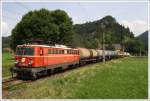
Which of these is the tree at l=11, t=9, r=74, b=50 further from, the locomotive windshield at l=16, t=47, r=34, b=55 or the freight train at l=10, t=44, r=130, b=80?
the locomotive windshield at l=16, t=47, r=34, b=55

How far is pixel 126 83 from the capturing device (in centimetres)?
1878

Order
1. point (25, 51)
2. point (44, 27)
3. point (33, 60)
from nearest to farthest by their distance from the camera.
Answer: point (33, 60), point (25, 51), point (44, 27)

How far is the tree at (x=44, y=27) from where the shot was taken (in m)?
48.8

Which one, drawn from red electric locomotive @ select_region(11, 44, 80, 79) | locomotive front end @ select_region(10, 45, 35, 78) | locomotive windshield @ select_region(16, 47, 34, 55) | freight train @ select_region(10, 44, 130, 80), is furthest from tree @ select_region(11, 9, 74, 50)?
locomotive front end @ select_region(10, 45, 35, 78)

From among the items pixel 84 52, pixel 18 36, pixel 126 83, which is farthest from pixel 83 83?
pixel 18 36

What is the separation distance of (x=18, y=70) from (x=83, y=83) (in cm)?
550

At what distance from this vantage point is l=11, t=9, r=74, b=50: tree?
1919 inches

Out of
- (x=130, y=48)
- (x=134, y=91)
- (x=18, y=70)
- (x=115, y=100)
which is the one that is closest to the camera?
(x=115, y=100)

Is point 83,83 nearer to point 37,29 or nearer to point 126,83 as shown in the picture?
point 126,83

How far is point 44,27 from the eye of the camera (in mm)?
49250

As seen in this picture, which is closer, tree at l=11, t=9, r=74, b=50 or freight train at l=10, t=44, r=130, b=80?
freight train at l=10, t=44, r=130, b=80

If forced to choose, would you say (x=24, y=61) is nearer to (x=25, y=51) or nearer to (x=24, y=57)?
(x=24, y=57)

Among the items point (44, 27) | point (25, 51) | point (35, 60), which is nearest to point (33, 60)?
point (35, 60)

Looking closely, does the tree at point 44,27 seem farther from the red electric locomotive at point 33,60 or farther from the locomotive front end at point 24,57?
the locomotive front end at point 24,57
